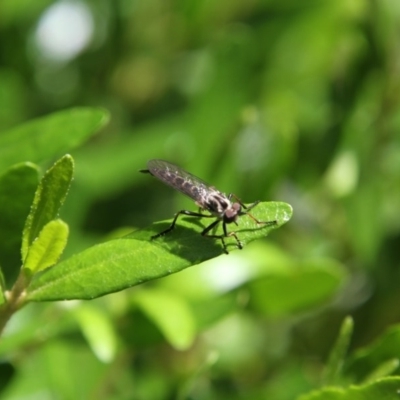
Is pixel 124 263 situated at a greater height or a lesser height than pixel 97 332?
greater

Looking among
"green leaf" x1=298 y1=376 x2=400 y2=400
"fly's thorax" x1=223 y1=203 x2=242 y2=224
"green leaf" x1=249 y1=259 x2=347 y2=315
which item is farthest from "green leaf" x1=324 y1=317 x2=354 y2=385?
"green leaf" x1=249 y1=259 x2=347 y2=315

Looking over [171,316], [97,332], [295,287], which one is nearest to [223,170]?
[295,287]

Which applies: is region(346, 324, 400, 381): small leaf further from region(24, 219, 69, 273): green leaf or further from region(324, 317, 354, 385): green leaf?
region(24, 219, 69, 273): green leaf

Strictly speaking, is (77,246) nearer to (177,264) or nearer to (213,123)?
(213,123)

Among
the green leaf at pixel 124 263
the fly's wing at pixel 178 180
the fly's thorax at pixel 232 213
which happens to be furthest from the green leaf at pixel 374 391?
the fly's wing at pixel 178 180

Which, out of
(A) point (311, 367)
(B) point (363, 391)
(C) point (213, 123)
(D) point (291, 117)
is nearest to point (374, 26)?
(D) point (291, 117)

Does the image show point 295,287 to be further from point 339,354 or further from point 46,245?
point 46,245

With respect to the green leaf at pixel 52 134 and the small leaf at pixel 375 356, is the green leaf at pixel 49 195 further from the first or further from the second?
the small leaf at pixel 375 356

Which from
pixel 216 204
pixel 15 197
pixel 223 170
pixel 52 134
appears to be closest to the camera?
pixel 15 197
